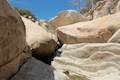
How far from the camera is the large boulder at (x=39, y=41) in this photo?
8.16 metres

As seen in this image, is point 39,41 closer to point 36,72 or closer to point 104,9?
point 36,72

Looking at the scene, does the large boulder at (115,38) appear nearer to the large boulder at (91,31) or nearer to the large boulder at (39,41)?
the large boulder at (91,31)

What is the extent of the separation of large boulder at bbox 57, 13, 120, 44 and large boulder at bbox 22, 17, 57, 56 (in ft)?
4.41

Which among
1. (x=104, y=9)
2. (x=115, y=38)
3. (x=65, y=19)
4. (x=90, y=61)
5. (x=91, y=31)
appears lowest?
(x=90, y=61)

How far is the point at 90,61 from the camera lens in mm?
8805

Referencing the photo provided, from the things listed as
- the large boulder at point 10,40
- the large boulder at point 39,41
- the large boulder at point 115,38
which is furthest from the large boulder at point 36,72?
the large boulder at point 115,38

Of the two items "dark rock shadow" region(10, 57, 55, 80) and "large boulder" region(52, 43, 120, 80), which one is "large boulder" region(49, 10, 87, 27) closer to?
"large boulder" region(52, 43, 120, 80)

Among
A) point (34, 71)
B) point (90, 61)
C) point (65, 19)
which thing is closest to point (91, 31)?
point (90, 61)

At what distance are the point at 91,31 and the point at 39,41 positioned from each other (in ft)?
7.97

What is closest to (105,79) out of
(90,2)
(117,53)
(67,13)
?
(117,53)

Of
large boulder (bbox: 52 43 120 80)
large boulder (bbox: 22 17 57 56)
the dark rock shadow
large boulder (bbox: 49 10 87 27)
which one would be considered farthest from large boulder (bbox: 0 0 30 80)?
large boulder (bbox: 49 10 87 27)

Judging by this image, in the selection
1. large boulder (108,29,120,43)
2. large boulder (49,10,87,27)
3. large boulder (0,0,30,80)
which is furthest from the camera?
large boulder (49,10,87,27)

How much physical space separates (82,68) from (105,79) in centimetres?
85

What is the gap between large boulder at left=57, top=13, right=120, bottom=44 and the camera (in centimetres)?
993
